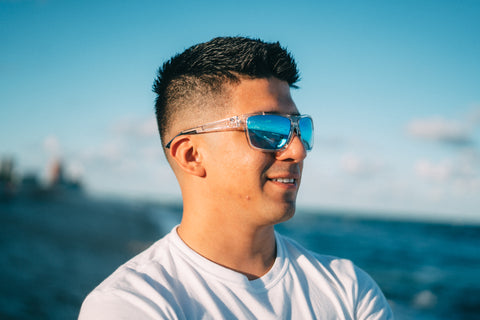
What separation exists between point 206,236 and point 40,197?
1552 inches

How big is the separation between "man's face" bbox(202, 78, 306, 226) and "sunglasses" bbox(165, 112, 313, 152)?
0.11 ft

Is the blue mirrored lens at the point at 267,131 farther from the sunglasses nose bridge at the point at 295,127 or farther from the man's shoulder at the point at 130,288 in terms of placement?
the man's shoulder at the point at 130,288

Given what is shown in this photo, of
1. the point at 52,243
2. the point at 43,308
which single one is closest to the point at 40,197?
the point at 52,243

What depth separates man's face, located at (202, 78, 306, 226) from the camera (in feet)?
6.68

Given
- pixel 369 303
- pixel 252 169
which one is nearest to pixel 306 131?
pixel 252 169

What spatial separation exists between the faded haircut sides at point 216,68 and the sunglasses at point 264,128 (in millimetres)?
251

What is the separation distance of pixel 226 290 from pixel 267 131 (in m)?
1.01

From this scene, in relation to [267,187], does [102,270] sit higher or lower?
lower

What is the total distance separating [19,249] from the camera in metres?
11.5

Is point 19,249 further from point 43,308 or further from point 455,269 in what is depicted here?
point 455,269

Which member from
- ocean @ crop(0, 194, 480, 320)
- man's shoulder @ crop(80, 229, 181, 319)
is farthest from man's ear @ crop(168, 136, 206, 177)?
ocean @ crop(0, 194, 480, 320)

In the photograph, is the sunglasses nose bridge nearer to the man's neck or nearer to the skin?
the skin

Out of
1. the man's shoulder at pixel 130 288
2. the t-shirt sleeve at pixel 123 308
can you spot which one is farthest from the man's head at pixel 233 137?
the t-shirt sleeve at pixel 123 308

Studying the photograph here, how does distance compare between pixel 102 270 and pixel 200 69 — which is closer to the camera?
pixel 200 69
